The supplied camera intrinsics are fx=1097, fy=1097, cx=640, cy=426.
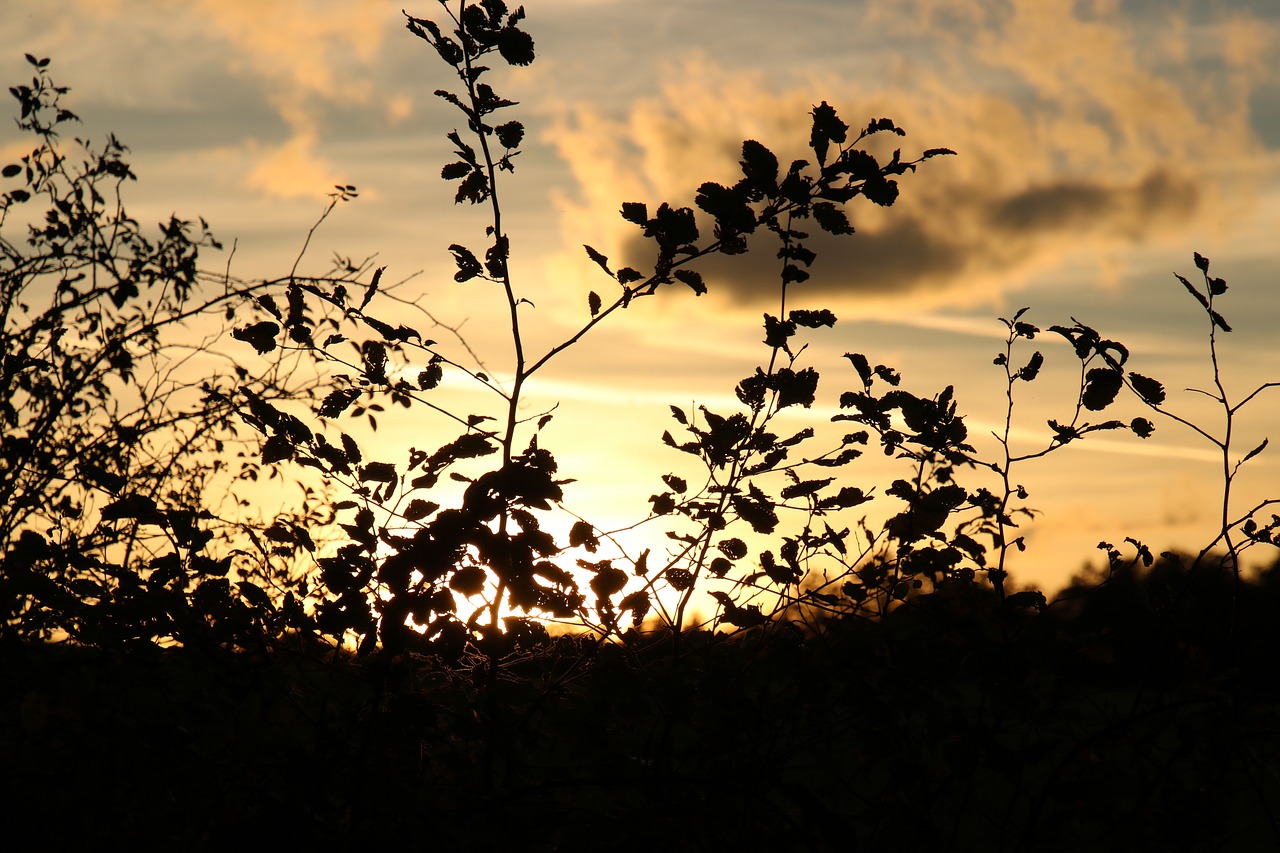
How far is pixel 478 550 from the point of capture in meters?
2.54

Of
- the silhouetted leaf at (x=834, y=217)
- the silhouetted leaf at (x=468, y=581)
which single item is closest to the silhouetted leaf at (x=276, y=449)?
the silhouetted leaf at (x=468, y=581)

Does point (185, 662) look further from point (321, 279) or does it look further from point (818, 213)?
point (321, 279)

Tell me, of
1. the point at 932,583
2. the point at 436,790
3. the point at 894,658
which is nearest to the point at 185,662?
the point at 436,790

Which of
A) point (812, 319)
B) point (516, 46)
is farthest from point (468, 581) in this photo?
point (516, 46)

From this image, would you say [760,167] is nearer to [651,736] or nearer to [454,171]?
[454,171]

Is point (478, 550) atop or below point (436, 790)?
atop

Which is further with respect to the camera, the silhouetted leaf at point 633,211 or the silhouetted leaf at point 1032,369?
the silhouetted leaf at point 1032,369

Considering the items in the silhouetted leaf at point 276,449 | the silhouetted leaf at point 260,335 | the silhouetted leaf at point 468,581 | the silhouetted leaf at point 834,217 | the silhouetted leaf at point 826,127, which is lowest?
the silhouetted leaf at point 468,581

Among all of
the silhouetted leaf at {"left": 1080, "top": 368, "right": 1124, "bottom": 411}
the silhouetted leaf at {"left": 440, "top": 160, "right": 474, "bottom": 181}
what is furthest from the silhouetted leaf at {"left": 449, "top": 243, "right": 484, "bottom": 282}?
the silhouetted leaf at {"left": 1080, "top": 368, "right": 1124, "bottom": 411}

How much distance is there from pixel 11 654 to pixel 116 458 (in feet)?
11.2

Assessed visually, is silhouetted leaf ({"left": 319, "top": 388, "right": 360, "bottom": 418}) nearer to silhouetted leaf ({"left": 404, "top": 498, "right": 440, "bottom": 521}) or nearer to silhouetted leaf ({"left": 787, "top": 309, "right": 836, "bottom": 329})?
silhouetted leaf ({"left": 404, "top": 498, "right": 440, "bottom": 521})

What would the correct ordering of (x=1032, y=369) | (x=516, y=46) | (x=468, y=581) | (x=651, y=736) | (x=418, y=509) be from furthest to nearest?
(x=1032, y=369)
(x=651, y=736)
(x=516, y=46)
(x=418, y=509)
(x=468, y=581)

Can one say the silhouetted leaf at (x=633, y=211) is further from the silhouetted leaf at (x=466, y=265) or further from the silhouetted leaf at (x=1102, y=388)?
the silhouetted leaf at (x=1102, y=388)

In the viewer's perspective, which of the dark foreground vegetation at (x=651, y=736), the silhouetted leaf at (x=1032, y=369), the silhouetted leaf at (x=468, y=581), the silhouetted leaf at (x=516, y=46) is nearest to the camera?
the silhouetted leaf at (x=468, y=581)
